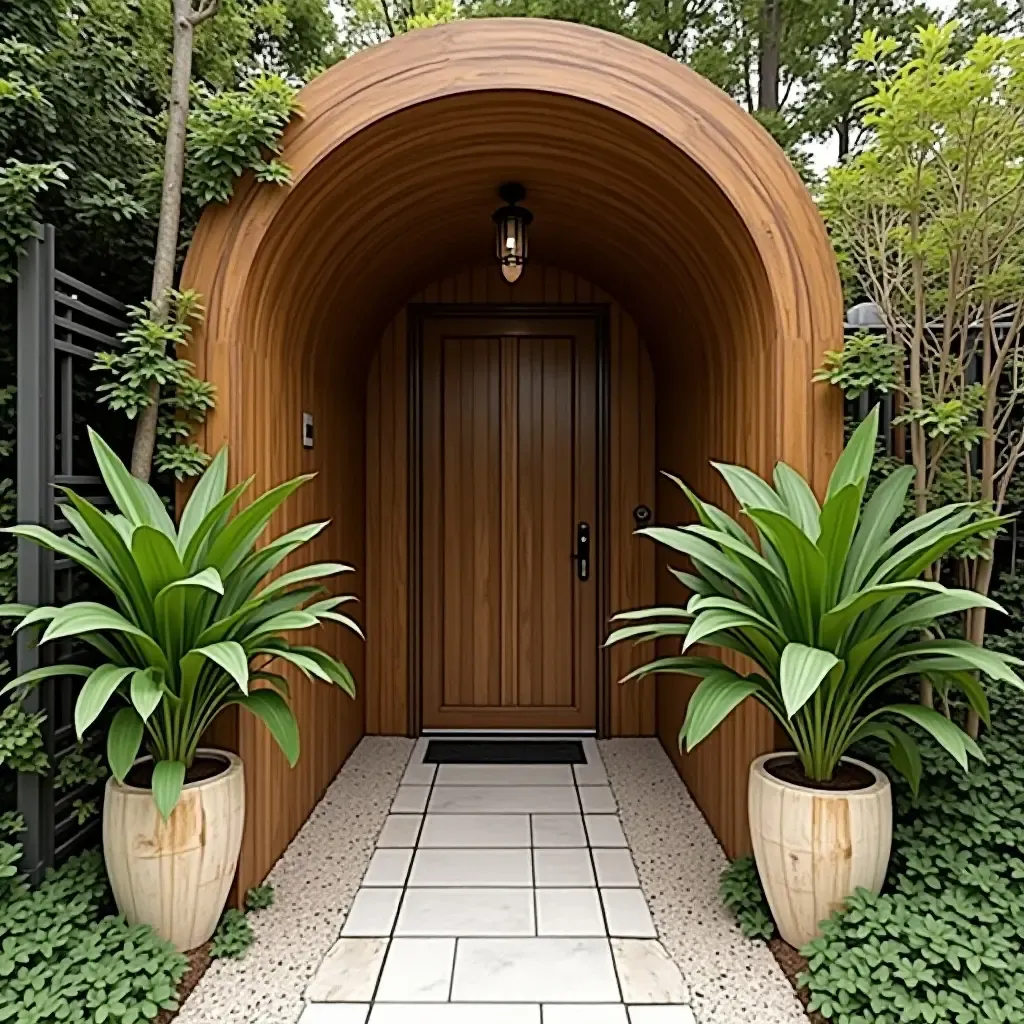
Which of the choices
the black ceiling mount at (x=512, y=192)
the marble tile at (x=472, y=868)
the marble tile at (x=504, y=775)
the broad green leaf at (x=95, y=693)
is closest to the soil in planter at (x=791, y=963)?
the marble tile at (x=472, y=868)

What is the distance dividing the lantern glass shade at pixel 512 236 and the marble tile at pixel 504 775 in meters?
2.37

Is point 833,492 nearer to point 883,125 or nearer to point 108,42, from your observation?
point 883,125

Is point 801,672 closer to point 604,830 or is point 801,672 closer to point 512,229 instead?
point 604,830

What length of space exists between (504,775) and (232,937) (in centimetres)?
189

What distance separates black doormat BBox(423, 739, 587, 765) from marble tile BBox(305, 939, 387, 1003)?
71.5 inches

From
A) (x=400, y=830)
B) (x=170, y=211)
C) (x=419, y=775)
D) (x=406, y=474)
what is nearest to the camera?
(x=170, y=211)

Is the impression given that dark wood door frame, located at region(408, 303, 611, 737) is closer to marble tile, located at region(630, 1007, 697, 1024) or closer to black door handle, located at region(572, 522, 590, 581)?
black door handle, located at region(572, 522, 590, 581)

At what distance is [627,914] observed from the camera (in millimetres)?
2795

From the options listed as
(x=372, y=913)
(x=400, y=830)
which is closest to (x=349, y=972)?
(x=372, y=913)

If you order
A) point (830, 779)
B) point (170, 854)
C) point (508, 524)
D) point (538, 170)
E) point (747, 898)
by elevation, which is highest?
point (538, 170)

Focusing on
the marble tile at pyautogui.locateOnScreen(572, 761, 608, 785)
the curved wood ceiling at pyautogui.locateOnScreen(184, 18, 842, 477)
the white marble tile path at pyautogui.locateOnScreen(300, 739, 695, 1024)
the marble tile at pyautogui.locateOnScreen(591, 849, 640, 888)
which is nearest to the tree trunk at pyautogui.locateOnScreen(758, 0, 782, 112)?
the curved wood ceiling at pyautogui.locateOnScreen(184, 18, 842, 477)

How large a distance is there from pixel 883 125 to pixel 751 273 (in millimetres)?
571

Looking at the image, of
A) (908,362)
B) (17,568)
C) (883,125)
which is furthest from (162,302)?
(908,362)

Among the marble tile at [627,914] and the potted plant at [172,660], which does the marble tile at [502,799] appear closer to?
the marble tile at [627,914]
